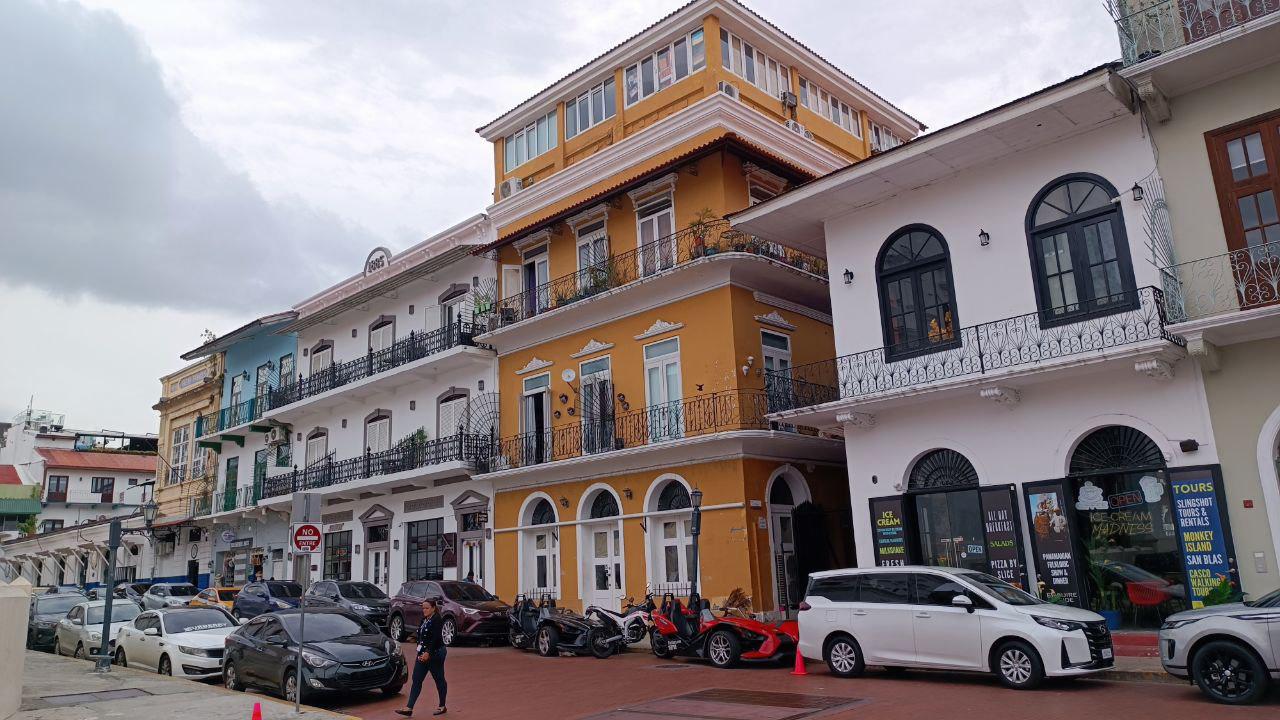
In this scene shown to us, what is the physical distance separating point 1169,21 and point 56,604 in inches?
1205

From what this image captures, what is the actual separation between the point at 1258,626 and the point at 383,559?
86.0ft

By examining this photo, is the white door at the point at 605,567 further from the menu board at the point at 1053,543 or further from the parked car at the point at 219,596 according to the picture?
the parked car at the point at 219,596

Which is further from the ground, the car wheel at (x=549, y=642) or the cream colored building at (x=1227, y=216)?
the cream colored building at (x=1227, y=216)

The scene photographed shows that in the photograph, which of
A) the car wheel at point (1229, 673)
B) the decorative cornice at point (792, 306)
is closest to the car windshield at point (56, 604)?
the decorative cornice at point (792, 306)

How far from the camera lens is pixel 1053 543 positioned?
15172 millimetres

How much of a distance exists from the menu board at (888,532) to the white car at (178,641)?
12.3m

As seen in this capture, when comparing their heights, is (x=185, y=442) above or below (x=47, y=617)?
above

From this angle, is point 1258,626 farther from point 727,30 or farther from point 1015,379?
point 727,30

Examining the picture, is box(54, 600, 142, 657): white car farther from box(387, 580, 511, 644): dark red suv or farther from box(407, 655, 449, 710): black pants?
box(407, 655, 449, 710): black pants

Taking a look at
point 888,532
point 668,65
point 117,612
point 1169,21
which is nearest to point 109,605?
point 117,612

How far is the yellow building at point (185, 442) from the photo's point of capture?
4162 cm

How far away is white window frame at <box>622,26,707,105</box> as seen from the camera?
23.3 m

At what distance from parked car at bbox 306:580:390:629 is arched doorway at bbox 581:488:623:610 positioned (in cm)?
525

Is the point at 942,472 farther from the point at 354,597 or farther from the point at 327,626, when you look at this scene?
the point at 354,597
